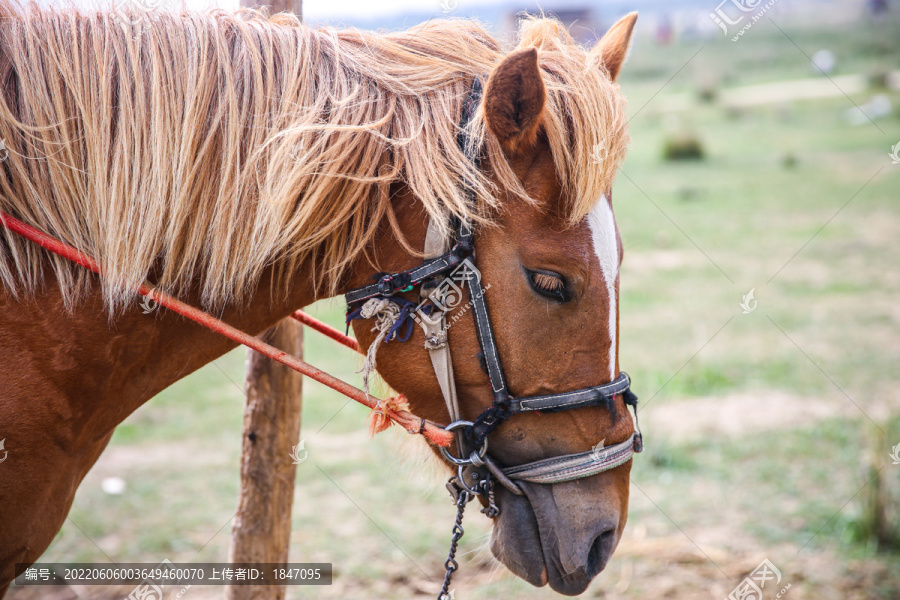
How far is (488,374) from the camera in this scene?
180cm

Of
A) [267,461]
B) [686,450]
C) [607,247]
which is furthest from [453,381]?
[686,450]

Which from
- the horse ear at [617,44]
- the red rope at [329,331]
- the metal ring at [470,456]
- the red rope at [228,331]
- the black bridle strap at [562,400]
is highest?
the horse ear at [617,44]

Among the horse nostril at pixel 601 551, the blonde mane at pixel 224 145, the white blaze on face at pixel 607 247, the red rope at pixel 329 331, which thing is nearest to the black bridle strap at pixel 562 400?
the white blaze on face at pixel 607 247

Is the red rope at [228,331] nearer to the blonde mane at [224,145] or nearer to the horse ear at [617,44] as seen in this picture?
the blonde mane at [224,145]

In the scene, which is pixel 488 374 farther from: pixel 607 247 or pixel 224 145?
pixel 224 145

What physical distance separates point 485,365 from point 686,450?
13.1 ft

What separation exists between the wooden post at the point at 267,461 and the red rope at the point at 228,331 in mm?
1064

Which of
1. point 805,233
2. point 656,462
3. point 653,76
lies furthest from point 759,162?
point 653,76

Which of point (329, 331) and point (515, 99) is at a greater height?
point (515, 99)

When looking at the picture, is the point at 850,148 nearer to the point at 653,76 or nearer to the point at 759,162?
the point at 759,162

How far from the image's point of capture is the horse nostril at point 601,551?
187 centimetres

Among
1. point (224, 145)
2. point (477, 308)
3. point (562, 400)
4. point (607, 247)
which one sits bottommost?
point (562, 400)

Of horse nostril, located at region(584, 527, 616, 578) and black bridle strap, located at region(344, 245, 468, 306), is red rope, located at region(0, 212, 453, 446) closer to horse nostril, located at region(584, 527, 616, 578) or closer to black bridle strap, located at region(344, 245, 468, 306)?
black bridle strap, located at region(344, 245, 468, 306)

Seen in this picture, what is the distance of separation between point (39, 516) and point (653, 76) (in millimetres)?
32264
